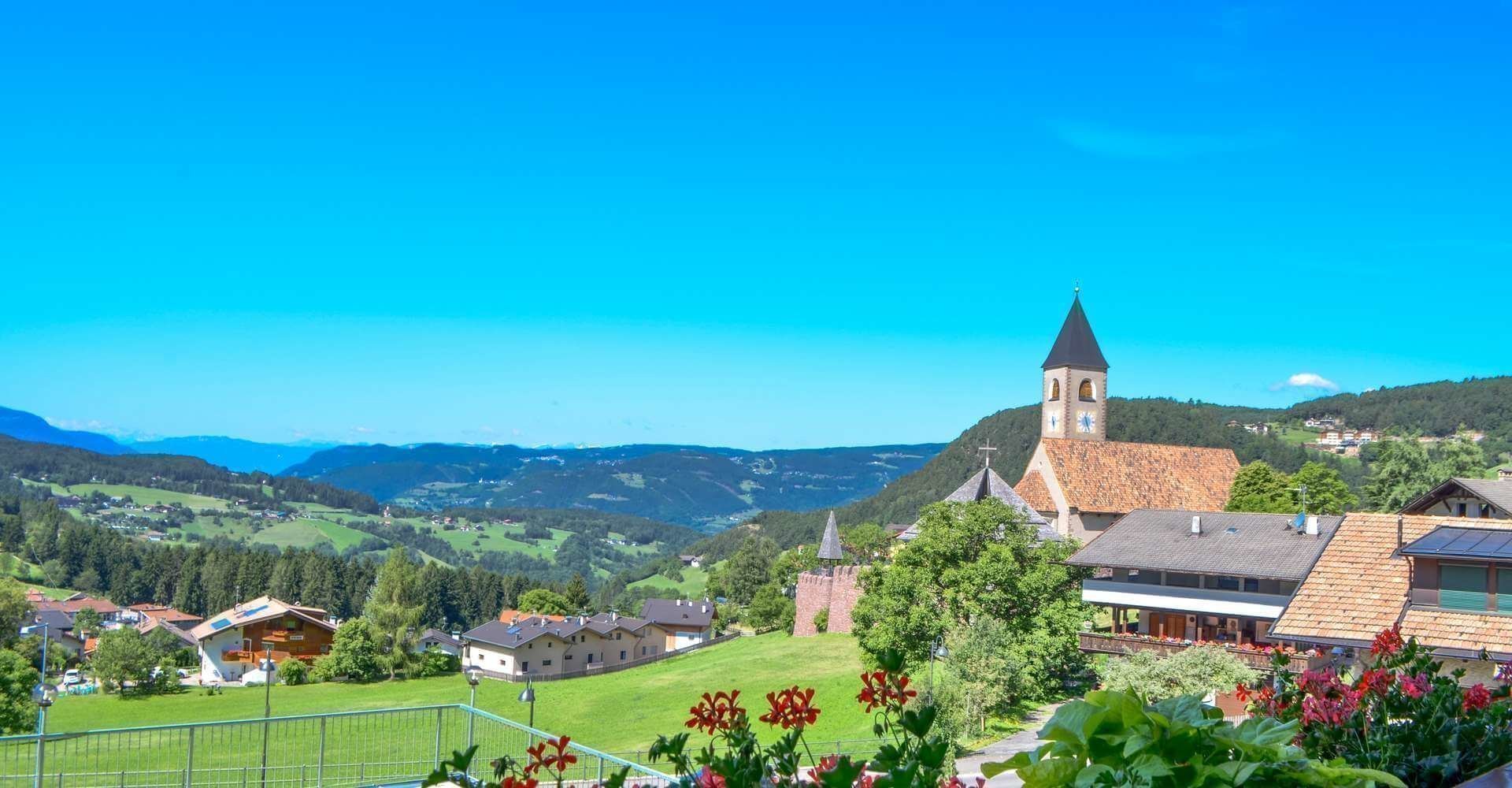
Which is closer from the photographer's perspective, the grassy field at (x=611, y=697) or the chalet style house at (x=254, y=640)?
the grassy field at (x=611, y=697)

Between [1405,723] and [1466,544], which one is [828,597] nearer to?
[1466,544]

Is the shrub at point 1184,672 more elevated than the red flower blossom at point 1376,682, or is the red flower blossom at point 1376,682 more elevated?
the red flower blossom at point 1376,682

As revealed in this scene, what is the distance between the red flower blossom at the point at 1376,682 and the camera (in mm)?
4371

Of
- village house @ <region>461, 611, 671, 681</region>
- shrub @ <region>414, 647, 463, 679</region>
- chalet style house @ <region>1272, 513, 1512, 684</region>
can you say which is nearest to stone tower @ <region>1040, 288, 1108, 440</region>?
village house @ <region>461, 611, 671, 681</region>

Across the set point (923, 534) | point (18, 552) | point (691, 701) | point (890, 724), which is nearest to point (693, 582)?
point (18, 552)

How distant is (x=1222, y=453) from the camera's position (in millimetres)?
57719

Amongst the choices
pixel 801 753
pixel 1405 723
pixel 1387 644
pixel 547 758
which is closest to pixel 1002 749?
pixel 1387 644

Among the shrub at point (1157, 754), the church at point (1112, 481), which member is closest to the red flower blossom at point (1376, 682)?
the shrub at point (1157, 754)

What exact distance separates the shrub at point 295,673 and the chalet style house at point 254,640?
6.91 meters

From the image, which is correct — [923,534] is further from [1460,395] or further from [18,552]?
[18,552]

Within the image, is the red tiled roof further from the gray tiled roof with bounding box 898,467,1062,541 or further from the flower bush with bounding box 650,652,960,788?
the flower bush with bounding box 650,652,960,788

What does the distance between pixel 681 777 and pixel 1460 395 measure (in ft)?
477

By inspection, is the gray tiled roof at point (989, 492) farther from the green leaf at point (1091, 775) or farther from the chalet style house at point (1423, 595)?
the green leaf at point (1091, 775)

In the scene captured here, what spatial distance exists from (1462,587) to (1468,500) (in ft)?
47.8
